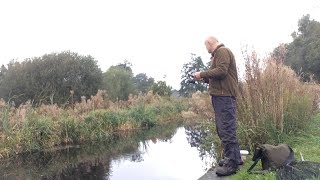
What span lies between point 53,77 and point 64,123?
1247 cm

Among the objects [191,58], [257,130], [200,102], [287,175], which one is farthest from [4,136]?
[191,58]

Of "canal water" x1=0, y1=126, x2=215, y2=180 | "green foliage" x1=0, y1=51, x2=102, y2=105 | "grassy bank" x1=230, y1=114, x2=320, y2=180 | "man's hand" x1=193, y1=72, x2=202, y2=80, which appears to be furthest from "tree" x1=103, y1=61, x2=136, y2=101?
"man's hand" x1=193, y1=72, x2=202, y2=80

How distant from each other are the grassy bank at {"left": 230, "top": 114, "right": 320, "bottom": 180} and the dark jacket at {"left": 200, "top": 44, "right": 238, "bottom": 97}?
94 centimetres

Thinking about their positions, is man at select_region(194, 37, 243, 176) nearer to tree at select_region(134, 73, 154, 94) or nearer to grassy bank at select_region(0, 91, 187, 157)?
grassy bank at select_region(0, 91, 187, 157)

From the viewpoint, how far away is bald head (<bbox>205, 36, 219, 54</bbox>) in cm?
443

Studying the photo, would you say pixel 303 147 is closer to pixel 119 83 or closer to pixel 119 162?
pixel 119 162

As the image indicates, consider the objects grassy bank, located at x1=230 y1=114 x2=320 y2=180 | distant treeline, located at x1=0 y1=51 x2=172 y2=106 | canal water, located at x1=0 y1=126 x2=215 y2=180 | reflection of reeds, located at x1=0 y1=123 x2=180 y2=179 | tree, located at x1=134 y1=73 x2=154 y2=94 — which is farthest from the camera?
tree, located at x1=134 y1=73 x2=154 y2=94

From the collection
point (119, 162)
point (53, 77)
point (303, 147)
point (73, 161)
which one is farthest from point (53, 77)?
point (303, 147)

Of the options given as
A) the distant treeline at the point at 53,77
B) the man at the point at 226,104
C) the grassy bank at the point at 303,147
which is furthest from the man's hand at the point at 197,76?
the distant treeline at the point at 53,77

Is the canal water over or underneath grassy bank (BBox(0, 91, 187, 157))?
underneath

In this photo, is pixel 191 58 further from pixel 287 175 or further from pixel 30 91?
pixel 287 175

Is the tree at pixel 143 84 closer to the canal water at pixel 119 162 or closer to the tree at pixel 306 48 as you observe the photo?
the tree at pixel 306 48

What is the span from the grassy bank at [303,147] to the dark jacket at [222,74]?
0.94 m

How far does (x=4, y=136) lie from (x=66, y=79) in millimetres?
14577
